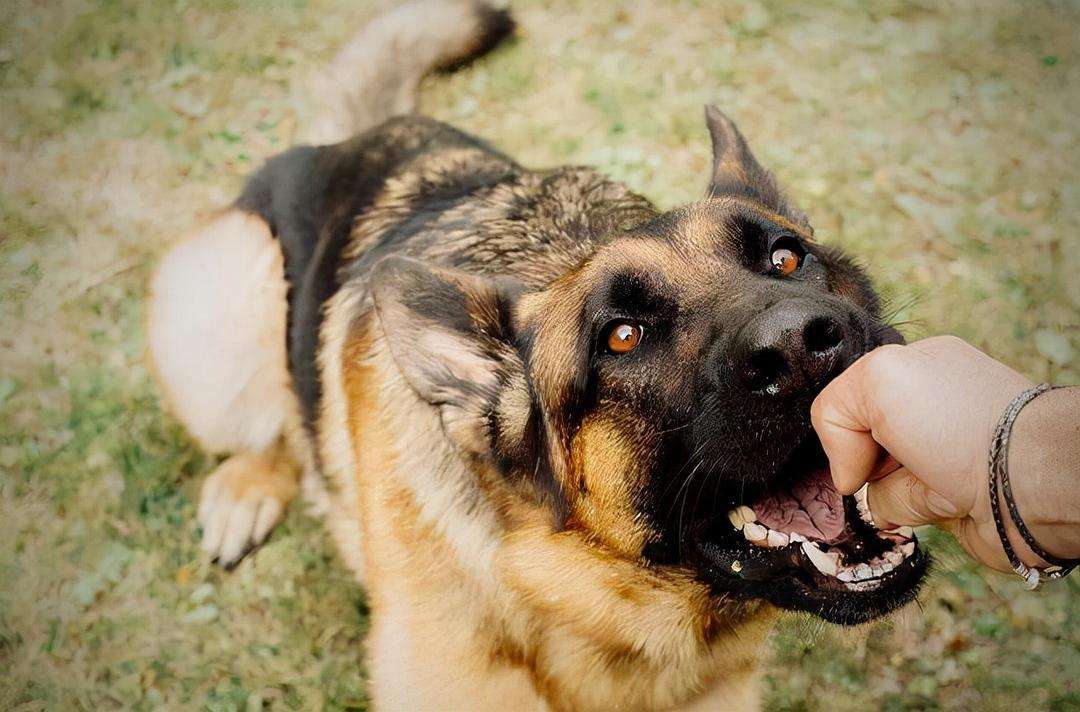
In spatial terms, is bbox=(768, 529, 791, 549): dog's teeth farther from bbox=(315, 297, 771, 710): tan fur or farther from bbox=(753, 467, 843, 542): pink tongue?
bbox=(315, 297, 771, 710): tan fur

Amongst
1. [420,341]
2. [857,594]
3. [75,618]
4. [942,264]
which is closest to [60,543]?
[75,618]

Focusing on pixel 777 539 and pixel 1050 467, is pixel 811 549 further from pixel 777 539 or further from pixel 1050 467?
pixel 1050 467

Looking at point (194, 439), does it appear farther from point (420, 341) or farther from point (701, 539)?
point (701, 539)

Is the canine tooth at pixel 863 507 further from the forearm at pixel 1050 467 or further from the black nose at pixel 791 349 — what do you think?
the forearm at pixel 1050 467

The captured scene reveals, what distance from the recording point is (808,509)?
2.60 m

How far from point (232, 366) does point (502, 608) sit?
2.14 metres

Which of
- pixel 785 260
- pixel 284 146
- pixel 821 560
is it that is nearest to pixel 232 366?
pixel 284 146

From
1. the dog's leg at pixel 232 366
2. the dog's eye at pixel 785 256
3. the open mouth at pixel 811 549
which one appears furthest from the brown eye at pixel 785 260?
the dog's leg at pixel 232 366

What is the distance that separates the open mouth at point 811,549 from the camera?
247 centimetres

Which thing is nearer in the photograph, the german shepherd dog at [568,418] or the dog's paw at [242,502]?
the german shepherd dog at [568,418]

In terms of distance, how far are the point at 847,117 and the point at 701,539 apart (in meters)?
4.44

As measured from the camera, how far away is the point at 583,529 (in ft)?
9.01

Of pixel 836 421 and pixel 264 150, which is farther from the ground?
pixel 836 421

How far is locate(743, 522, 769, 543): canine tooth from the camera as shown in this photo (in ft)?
8.36
